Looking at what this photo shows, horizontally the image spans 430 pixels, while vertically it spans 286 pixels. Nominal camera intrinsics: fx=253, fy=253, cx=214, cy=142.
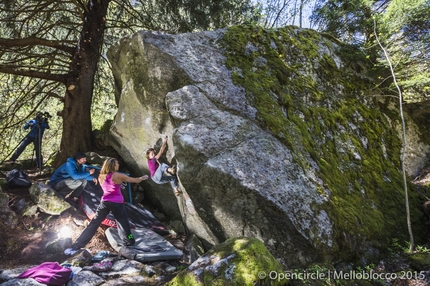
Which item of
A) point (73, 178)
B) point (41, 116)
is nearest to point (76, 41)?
point (41, 116)

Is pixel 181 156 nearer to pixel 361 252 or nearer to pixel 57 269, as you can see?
pixel 57 269

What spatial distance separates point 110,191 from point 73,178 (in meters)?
1.89

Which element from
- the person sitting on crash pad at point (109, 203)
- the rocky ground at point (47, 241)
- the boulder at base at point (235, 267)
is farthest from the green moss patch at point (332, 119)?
the person sitting on crash pad at point (109, 203)

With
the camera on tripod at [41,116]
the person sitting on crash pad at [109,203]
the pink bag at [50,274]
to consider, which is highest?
the camera on tripod at [41,116]

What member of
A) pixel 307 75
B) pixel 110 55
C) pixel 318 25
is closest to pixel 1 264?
pixel 110 55

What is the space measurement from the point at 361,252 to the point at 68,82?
324 inches

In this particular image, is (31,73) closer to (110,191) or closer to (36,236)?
(36,236)

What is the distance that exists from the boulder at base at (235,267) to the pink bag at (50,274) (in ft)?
5.25

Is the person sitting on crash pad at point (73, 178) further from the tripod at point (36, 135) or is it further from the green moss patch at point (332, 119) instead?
the green moss patch at point (332, 119)

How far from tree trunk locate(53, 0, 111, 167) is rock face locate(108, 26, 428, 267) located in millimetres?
1186

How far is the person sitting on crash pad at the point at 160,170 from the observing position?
5.60 metres

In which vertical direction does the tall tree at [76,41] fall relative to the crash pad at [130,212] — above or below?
above

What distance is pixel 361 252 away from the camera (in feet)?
14.2

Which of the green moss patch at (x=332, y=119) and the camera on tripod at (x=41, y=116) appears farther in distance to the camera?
the camera on tripod at (x=41, y=116)
